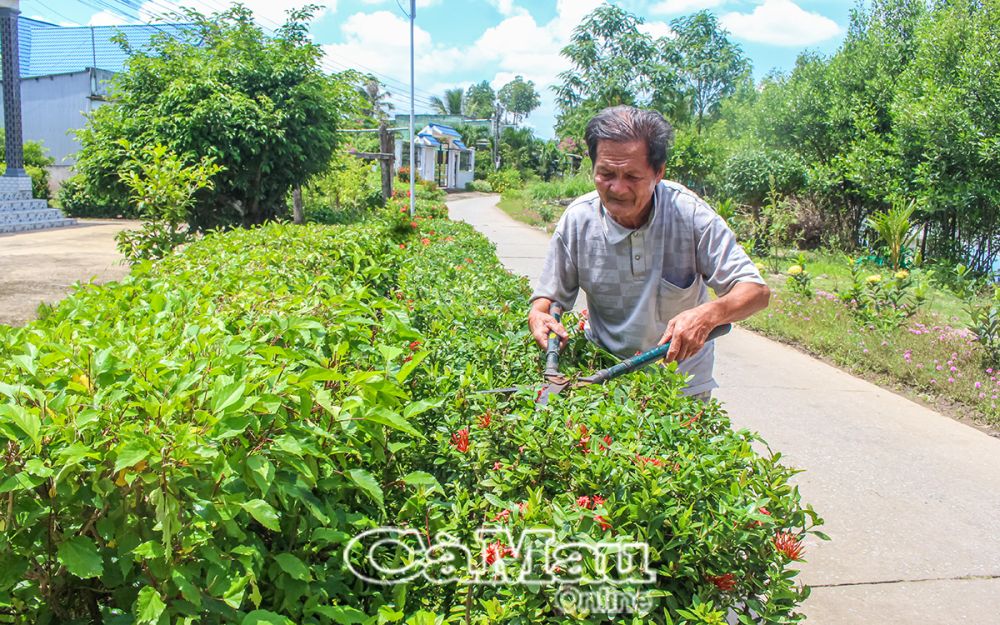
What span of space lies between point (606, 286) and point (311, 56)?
9263mm

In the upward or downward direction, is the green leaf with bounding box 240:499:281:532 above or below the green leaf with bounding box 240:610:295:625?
above

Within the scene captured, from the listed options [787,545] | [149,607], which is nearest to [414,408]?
[149,607]

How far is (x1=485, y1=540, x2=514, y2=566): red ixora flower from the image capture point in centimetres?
151

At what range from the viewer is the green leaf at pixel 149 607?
1.21 metres

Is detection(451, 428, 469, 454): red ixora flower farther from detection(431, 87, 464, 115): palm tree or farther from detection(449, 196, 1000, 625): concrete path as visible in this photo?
detection(431, 87, 464, 115): palm tree

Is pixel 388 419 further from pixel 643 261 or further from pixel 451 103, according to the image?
pixel 451 103

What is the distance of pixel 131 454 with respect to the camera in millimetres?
1211

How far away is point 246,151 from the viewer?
9.70 metres

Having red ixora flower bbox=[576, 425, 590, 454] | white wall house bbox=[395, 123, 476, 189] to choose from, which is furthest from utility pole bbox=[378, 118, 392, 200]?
white wall house bbox=[395, 123, 476, 189]

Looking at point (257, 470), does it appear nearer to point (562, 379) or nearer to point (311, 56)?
point (562, 379)

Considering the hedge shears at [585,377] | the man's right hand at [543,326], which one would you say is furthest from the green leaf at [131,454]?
the man's right hand at [543,326]

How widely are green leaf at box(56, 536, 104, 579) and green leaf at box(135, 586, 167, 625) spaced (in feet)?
0.28

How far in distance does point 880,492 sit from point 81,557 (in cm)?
447

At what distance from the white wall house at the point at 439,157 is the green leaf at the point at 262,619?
4432 cm
